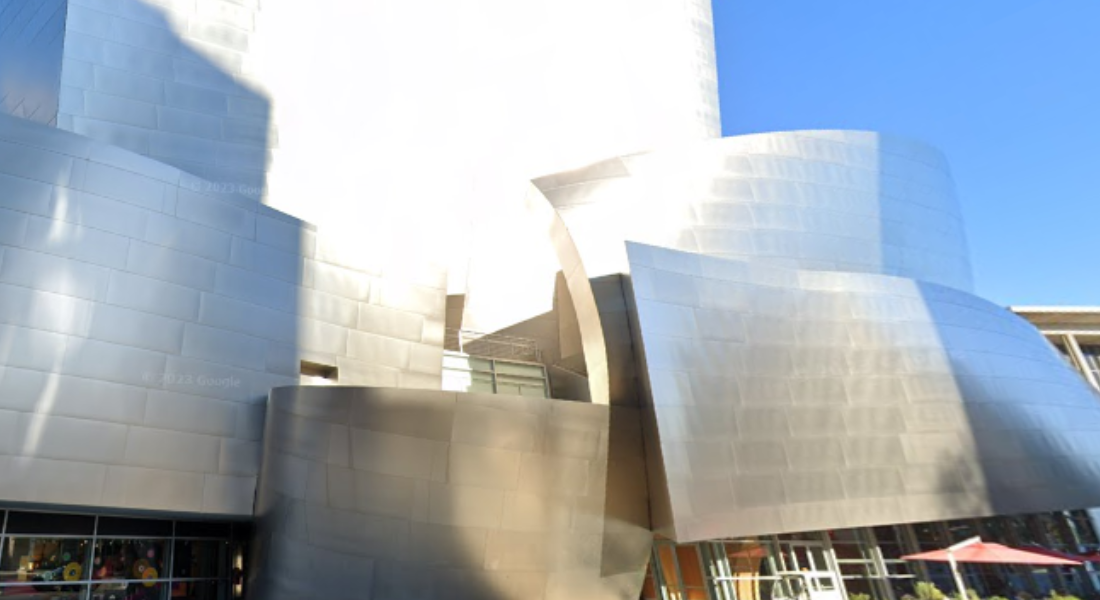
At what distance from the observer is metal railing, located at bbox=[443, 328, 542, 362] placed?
20016 mm

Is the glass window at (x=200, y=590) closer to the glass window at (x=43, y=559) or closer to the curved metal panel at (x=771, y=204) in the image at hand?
the glass window at (x=43, y=559)

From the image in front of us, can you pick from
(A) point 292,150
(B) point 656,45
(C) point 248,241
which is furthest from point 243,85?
(B) point 656,45

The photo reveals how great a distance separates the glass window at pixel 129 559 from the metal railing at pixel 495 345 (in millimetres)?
8901

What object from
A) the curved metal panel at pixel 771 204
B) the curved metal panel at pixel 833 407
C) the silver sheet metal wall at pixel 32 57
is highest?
the silver sheet metal wall at pixel 32 57

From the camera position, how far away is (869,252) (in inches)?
759

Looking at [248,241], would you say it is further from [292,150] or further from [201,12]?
[201,12]

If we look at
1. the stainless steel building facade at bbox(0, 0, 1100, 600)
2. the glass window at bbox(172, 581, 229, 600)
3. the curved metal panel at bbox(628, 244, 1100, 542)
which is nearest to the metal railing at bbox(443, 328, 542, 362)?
the stainless steel building facade at bbox(0, 0, 1100, 600)

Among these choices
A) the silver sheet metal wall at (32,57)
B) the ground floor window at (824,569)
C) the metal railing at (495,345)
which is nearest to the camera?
the silver sheet metal wall at (32,57)

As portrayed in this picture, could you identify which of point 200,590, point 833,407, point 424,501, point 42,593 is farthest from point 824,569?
point 42,593

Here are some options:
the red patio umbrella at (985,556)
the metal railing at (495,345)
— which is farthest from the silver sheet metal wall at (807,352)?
the metal railing at (495,345)

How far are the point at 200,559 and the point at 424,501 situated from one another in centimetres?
464

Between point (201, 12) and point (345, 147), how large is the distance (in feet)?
16.2

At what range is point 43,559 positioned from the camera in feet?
34.3

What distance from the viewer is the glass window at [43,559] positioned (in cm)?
1010
